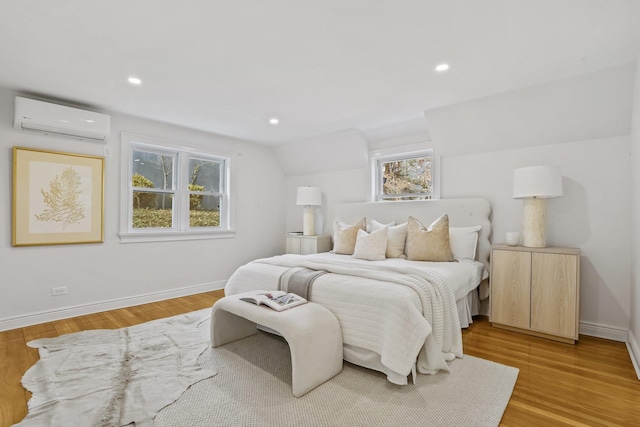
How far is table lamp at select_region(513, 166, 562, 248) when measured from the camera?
9.41 ft

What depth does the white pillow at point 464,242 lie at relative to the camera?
134 inches

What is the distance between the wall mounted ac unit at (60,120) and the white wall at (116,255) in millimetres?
135

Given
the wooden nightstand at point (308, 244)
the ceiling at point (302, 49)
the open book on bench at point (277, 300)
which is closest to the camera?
the ceiling at point (302, 49)

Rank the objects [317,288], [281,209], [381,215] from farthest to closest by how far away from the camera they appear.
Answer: [281,209], [381,215], [317,288]

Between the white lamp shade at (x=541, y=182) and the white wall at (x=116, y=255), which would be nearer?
the white lamp shade at (x=541, y=182)

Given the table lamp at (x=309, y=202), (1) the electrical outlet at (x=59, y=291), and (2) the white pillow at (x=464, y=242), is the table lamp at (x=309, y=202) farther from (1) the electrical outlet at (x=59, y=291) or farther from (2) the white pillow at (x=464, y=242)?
(1) the electrical outlet at (x=59, y=291)

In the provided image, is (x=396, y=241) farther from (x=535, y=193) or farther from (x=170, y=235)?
(x=170, y=235)

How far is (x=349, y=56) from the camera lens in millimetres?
2377

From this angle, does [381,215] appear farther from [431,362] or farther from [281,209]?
[431,362]

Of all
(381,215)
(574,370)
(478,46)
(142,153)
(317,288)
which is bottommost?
(574,370)

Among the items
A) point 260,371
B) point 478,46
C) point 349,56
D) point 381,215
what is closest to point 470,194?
point 381,215

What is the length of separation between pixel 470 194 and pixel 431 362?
231 cm

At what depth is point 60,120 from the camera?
318cm

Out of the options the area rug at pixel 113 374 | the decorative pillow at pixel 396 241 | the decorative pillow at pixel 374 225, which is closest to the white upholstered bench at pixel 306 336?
the area rug at pixel 113 374
